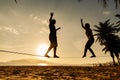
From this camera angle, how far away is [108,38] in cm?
6153

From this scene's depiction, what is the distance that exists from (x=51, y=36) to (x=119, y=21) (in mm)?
39903

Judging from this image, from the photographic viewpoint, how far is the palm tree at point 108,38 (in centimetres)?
6033

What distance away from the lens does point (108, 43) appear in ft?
200

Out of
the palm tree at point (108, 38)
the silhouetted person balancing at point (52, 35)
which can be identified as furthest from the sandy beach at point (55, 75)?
the palm tree at point (108, 38)

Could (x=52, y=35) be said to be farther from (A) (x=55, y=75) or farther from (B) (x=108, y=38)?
(B) (x=108, y=38)

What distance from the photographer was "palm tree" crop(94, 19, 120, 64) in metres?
60.3

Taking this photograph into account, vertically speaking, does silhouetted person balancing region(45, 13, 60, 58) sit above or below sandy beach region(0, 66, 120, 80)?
above

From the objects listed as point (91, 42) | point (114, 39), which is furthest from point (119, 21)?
point (91, 42)

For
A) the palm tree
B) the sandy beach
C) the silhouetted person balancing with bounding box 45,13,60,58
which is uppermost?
the palm tree

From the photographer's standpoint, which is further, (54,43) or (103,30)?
(103,30)

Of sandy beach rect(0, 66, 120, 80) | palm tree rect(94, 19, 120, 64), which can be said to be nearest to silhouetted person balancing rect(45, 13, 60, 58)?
sandy beach rect(0, 66, 120, 80)

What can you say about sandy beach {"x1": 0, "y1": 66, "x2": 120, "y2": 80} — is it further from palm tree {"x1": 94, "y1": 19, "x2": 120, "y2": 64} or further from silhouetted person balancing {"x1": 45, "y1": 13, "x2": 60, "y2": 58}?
palm tree {"x1": 94, "y1": 19, "x2": 120, "y2": 64}

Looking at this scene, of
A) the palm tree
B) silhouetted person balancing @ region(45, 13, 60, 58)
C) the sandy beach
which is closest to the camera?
the sandy beach

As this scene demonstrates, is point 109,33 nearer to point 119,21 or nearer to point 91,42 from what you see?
point 119,21
